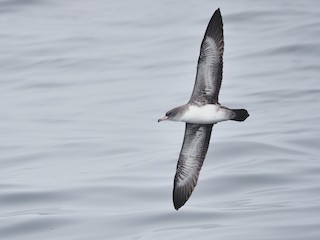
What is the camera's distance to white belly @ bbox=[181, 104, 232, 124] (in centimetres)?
1107

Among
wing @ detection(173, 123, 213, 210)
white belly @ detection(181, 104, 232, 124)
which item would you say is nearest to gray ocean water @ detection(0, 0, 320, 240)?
wing @ detection(173, 123, 213, 210)

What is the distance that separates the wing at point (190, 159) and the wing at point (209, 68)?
726 millimetres

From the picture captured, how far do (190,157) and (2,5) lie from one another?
1729cm

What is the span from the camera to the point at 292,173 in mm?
15648

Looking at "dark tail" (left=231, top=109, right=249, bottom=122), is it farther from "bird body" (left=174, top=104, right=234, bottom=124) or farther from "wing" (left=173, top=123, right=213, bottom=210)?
"wing" (left=173, top=123, right=213, bottom=210)

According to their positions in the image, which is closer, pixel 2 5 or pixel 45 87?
pixel 45 87

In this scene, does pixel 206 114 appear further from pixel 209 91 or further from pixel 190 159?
pixel 190 159

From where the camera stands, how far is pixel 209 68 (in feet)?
37.2

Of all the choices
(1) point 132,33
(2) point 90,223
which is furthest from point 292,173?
(1) point 132,33

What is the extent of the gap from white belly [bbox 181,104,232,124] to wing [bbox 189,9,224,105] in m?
0.11

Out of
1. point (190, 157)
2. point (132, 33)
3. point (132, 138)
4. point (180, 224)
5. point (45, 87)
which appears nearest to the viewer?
point (190, 157)

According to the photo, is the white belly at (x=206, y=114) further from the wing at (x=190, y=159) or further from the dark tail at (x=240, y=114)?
the wing at (x=190, y=159)

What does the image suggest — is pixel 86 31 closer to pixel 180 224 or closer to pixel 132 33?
pixel 132 33

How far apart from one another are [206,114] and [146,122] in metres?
8.27
